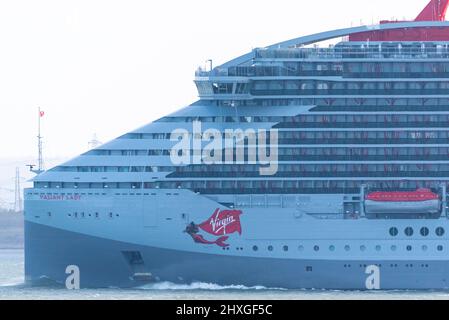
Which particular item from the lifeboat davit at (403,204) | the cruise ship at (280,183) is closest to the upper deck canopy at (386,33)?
the cruise ship at (280,183)

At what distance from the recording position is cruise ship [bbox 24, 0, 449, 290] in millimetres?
61344

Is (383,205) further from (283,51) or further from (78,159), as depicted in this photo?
(78,159)

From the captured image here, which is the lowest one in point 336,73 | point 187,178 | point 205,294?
point 205,294

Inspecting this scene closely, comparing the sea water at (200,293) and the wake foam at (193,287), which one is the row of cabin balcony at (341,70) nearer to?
the wake foam at (193,287)

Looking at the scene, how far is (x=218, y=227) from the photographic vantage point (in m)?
61.6

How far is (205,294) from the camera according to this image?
59.5 m

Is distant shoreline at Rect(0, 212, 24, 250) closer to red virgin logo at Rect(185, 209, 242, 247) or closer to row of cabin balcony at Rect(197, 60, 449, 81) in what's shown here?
row of cabin balcony at Rect(197, 60, 449, 81)

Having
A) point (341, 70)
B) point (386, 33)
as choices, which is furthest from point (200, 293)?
point (386, 33)

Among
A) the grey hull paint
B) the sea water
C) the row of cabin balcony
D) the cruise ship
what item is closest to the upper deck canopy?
the cruise ship

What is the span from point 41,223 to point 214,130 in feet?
26.8

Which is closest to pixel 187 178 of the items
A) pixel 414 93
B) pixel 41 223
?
pixel 41 223

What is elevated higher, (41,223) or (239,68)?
(239,68)

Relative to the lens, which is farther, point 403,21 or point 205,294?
point 403,21

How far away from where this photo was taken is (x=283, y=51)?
6369 cm
